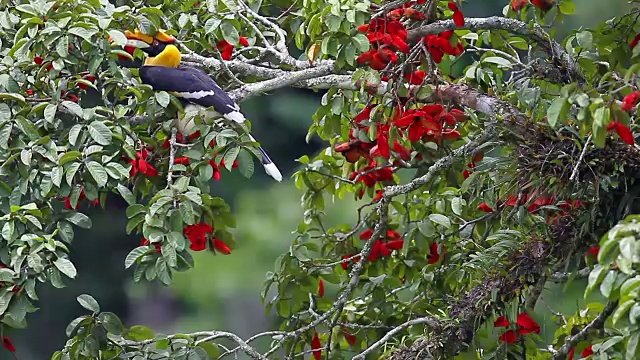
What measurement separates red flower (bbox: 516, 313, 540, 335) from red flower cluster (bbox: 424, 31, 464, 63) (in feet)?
1.74

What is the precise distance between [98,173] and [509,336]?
0.86 metres

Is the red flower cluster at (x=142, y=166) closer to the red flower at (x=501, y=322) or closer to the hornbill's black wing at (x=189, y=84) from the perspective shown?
the hornbill's black wing at (x=189, y=84)

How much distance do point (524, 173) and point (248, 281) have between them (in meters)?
3.94

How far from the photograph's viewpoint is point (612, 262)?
138cm

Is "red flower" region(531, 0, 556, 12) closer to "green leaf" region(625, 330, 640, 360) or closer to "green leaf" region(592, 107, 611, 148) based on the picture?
"green leaf" region(592, 107, 611, 148)

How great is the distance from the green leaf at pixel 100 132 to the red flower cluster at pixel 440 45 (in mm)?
649

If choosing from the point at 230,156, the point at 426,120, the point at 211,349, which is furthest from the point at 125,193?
the point at 426,120

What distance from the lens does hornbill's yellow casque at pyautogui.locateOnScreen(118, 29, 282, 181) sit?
2.53 m

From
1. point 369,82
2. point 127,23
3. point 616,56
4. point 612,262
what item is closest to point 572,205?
point 616,56

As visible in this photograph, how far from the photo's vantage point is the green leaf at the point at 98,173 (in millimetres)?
1886

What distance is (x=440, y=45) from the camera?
2.13 metres

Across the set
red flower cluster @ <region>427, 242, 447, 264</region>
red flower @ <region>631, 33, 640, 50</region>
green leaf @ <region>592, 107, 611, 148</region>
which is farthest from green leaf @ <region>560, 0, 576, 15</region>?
green leaf @ <region>592, 107, 611, 148</region>

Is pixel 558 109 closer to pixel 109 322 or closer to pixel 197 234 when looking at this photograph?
pixel 197 234

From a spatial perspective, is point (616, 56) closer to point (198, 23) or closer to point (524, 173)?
point (524, 173)
